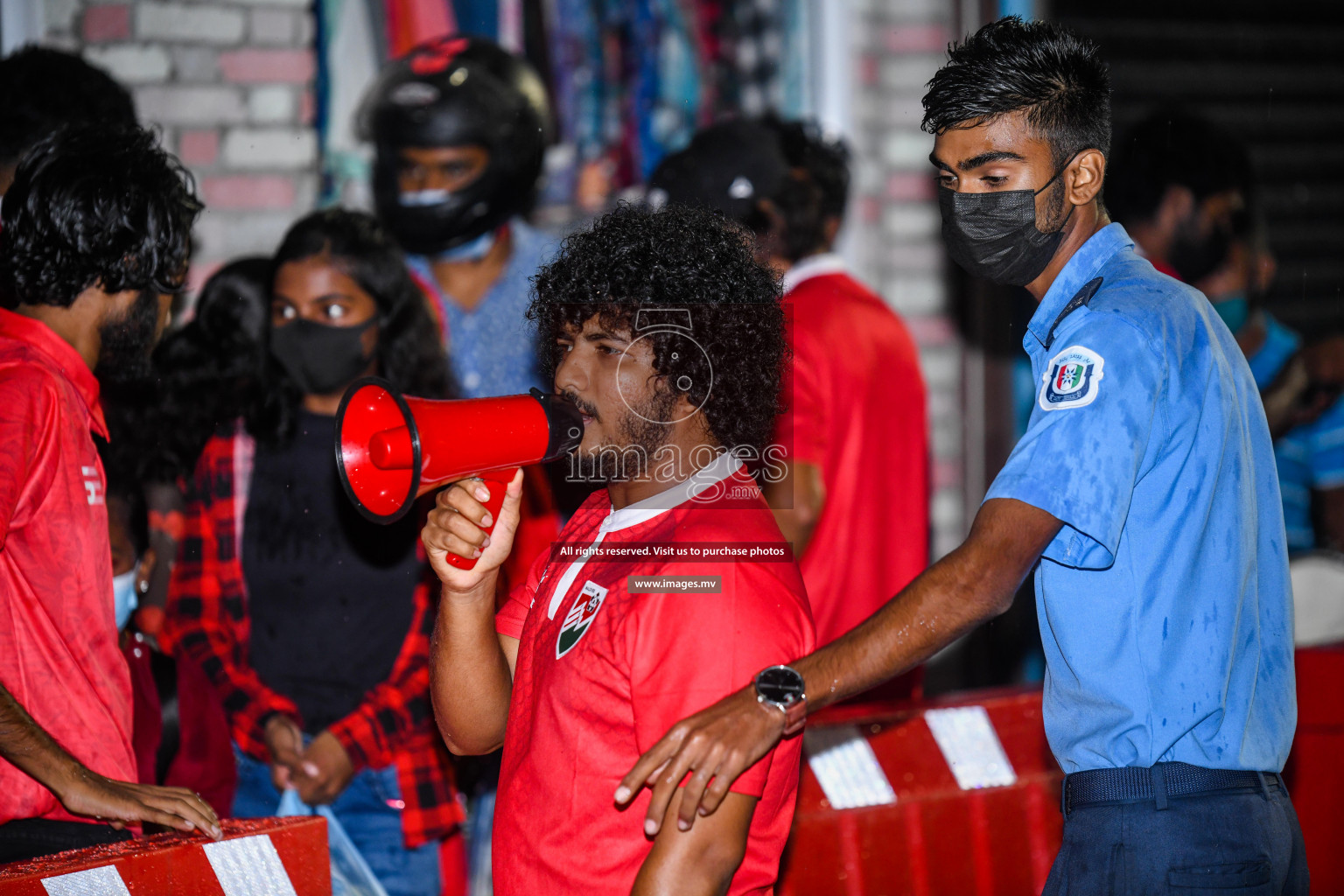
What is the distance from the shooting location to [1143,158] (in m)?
4.72

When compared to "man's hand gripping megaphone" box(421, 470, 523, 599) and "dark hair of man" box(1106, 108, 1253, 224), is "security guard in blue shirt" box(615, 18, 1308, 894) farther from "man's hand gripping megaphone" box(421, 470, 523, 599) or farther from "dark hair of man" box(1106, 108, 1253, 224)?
"dark hair of man" box(1106, 108, 1253, 224)

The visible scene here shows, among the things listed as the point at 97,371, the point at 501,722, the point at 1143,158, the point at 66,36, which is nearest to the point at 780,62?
the point at 1143,158

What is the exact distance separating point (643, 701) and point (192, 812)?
1.07m

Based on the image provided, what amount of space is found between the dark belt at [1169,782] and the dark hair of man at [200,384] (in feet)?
8.68

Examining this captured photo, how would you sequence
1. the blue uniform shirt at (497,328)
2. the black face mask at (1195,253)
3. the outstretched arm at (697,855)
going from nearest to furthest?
the outstretched arm at (697,855)
the blue uniform shirt at (497,328)
the black face mask at (1195,253)

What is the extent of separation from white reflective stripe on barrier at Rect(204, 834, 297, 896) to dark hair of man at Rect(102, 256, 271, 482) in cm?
164

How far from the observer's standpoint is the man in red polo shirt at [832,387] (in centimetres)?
372

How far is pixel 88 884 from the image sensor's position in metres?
2.12

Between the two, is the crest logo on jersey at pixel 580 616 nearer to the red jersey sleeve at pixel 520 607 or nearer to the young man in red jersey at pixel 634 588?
the young man in red jersey at pixel 634 588

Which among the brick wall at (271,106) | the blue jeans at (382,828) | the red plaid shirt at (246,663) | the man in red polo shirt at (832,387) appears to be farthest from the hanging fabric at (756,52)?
the blue jeans at (382,828)

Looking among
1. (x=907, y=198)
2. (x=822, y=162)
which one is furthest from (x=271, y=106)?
(x=907, y=198)

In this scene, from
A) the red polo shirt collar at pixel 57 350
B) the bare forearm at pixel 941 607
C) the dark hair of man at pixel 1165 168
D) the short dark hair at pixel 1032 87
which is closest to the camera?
the bare forearm at pixel 941 607

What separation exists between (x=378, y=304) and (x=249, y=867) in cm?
181

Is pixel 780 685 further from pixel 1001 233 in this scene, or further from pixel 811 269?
pixel 811 269
